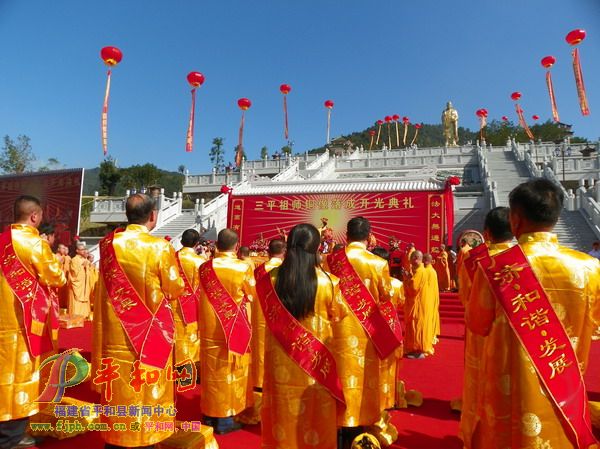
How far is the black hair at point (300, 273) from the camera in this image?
2266 mm

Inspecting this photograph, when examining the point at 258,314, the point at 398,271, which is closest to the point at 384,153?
the point at 398,271

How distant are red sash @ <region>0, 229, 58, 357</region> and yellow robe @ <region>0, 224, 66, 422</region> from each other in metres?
0.03

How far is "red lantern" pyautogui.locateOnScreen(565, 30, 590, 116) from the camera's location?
11963mm

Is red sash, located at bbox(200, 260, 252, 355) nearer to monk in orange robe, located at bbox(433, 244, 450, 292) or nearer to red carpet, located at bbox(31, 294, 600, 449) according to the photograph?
red carpet, located at bbox(31, 294, 600, 449)

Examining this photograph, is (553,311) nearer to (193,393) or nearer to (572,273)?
(572,273)

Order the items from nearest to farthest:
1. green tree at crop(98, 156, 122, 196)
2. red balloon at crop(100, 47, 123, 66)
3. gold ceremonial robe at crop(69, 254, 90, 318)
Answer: gold ceremonial robe at crop(69, 254, 90, 318)
red balloon at crop(100, 47, 123, 66)
green tree at crop(98, 156, 122, 196)

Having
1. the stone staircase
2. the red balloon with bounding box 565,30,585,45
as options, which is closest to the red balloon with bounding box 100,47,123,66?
the stone staircase

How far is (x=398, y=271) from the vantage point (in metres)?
10.8

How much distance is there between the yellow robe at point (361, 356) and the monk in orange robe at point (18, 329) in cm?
204

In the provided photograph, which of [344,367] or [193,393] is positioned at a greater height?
[344,367]

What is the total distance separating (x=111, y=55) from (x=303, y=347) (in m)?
11.4

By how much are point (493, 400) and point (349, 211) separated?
12.3 m

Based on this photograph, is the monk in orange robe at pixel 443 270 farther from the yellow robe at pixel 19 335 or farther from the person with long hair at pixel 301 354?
the yellow robe at pixel 19 335

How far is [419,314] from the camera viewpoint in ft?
19.9
